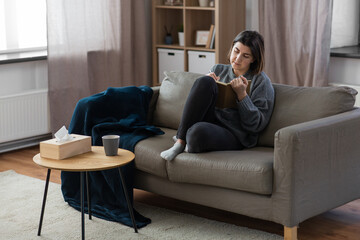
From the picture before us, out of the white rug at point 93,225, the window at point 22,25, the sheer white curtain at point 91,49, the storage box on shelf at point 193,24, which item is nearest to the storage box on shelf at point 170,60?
the storage box on shelf at point 193,24

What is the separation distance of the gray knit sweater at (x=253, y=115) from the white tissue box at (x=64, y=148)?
2.45 feet

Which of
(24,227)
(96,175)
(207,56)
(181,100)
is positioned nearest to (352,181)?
(181,100)

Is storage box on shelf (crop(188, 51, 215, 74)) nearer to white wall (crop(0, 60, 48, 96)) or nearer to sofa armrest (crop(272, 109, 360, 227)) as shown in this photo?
white wall (crop(0, 60, 48, 96))

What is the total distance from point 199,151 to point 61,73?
6.77ft

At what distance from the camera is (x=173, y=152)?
116 inches

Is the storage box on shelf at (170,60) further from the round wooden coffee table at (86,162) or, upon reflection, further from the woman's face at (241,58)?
the round wooden coffee table at (86,162)

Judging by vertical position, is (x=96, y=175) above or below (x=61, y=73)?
below

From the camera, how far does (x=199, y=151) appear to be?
2.90 m

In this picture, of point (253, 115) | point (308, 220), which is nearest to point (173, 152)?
point (253, 115)

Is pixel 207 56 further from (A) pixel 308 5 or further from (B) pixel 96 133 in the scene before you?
(B) pixel 96 133

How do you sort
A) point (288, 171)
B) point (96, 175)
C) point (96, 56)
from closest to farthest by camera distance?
point (288, 171) < point (96, 175) < point (96, 56)

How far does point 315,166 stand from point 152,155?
0.84 meters

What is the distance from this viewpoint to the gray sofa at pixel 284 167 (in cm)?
261

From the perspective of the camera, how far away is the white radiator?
4389 millimetres
